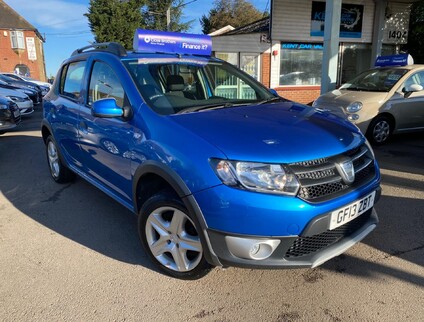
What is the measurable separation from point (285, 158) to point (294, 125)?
531 millimetres

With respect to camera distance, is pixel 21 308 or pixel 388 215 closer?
pixel 21 308

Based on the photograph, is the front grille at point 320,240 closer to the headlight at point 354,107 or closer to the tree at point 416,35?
the headlight at point 354,107

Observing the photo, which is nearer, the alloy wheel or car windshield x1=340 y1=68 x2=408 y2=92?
the alloy wheel

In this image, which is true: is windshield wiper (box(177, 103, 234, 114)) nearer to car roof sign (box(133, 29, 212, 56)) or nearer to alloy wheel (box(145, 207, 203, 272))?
alloy wheel (box(145, 207, 203, 272))

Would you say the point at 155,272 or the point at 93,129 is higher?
the point at 93,129

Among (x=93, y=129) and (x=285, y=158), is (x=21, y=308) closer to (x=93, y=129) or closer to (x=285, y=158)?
(x=93, y=129)

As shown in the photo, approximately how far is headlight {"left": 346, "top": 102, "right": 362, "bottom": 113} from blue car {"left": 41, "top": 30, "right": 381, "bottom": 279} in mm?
3590

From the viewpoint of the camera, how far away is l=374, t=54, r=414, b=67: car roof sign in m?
7.70

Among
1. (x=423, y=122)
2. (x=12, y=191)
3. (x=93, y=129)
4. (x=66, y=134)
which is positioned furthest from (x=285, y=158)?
(x=423, y=122)

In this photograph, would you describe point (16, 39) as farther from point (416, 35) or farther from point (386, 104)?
point (386, 104)

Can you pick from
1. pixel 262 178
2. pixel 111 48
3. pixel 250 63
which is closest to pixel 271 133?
pixel 262 178

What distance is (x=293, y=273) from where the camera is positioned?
9.22 ft

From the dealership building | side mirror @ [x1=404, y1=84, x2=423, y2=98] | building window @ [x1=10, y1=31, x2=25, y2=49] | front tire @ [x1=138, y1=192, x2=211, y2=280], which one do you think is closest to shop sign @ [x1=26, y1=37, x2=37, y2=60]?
building window @ [x1=10, y1=31, x2=25, y2=49]

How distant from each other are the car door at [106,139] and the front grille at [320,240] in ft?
4.82
